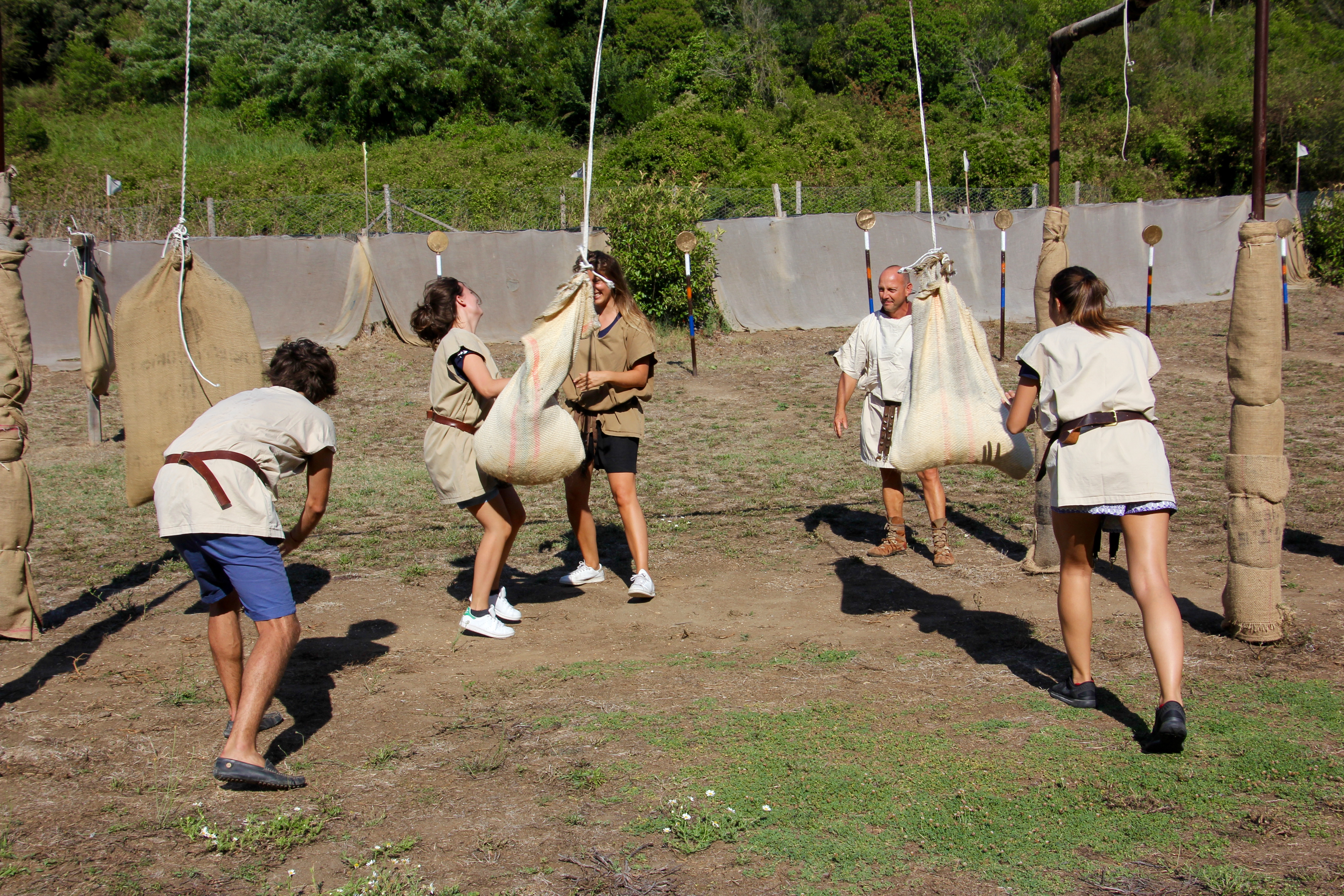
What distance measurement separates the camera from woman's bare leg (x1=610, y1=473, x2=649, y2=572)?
18.4 ft

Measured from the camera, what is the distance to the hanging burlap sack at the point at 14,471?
5.04 m

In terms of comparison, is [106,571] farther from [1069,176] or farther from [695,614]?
[1069,176]

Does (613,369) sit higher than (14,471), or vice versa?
(613,369)

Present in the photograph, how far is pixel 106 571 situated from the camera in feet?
21.6

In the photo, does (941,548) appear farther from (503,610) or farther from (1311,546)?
(503,610)

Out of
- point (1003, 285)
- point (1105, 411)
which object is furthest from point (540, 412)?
point (1003, 285)

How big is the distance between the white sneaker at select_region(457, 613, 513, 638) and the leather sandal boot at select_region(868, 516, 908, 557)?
259cm

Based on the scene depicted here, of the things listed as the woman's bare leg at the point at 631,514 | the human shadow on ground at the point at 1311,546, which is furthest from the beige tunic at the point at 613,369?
the human shadow on ground at the point at 1311,546

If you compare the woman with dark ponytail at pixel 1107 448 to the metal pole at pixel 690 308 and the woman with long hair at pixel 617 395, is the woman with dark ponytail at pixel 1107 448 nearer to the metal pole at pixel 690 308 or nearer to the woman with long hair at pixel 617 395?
the woman with long hair at pixel 617 395

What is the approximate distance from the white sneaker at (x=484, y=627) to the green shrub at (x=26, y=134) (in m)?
30.0

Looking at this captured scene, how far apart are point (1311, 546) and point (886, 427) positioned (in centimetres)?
278

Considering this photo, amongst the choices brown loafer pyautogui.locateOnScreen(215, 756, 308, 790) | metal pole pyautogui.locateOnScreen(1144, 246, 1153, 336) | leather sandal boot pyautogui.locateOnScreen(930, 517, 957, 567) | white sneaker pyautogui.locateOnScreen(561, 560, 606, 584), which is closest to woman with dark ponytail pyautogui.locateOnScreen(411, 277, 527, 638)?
white sneaker pyautogui.locateOnScreen(561, 560, 606, 584)

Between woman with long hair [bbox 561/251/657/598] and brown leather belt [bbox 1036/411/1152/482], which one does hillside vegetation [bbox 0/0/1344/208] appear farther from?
brown leather belt [bbox 1036/411/1152/482]

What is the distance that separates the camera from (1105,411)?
12.5ft
